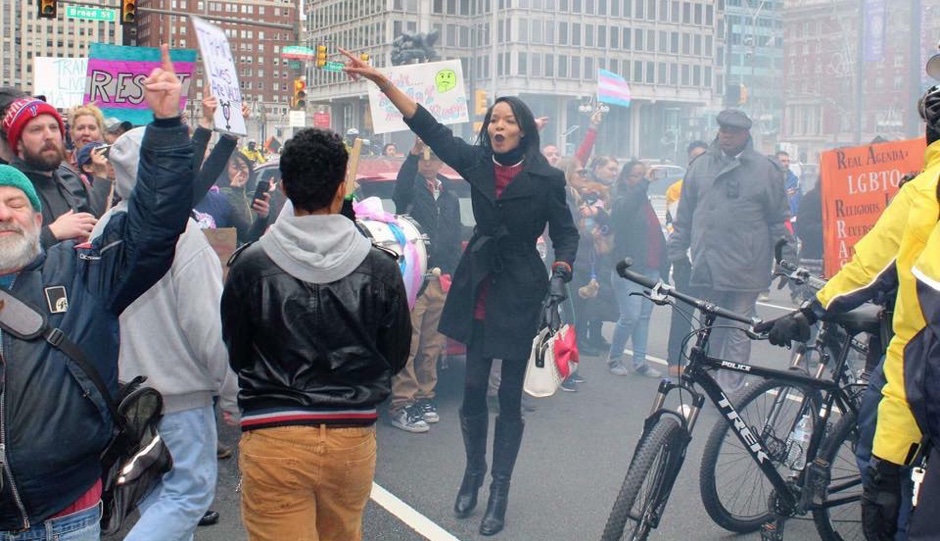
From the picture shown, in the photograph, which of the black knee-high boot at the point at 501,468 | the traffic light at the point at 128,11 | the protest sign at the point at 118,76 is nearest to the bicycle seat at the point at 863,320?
the black knee-high boot at the point at 501,468

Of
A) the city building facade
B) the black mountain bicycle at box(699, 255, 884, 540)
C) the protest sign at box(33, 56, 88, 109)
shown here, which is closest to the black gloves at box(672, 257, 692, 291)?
the black mountain bicycle at box(699, 255, 884, 540)

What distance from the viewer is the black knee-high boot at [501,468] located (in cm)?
500

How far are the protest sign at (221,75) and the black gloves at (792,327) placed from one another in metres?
3.40

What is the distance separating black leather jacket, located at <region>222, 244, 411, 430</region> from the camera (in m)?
3.05

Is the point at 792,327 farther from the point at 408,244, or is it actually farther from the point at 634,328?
the point at 634,328

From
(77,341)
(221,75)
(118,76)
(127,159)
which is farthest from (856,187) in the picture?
(118,76)

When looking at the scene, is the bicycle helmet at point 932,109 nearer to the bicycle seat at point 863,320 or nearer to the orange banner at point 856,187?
the bicycle seat at point 863,320

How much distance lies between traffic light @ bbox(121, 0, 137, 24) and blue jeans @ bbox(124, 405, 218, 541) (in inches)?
691

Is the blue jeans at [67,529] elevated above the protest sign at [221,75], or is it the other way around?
the protest sign at [221,75]

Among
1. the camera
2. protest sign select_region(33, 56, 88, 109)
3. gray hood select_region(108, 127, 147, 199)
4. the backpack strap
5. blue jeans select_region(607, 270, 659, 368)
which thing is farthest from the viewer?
protest sign select_region(33, 56, 88, 109)

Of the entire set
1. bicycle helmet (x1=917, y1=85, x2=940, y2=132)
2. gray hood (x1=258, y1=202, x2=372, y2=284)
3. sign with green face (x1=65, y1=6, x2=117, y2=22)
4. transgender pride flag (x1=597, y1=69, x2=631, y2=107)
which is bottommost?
gray hood (x1=258, y1=202, x2=372, y2=284)

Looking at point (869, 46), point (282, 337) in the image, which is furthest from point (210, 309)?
point (869, 46)

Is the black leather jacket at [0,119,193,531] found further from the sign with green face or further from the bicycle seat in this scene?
the sign with green face

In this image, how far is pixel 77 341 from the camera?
2762 millimetres
